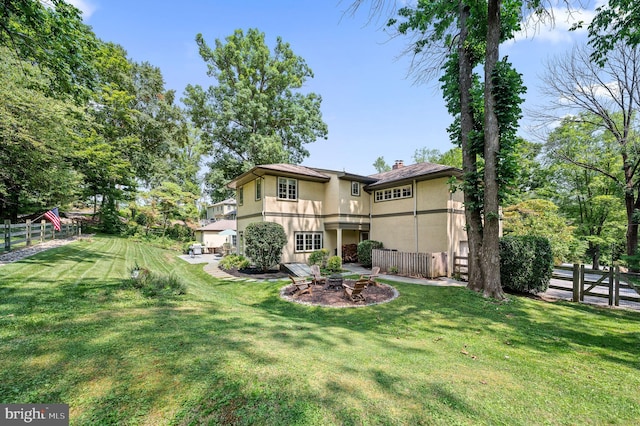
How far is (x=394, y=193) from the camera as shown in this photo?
17047 millimetres

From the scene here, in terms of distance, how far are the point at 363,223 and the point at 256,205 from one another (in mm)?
7492

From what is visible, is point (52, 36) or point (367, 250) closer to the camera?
point (52, 36)

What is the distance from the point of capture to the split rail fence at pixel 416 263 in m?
13.0

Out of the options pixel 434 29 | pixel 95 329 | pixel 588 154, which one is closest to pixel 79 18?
pixel 95 329

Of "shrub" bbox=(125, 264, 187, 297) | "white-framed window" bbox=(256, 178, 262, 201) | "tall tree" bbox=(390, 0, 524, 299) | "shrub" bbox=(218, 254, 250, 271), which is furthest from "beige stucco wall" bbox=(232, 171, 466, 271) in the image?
"shrub" bbox=(125, 264, 187, 297)

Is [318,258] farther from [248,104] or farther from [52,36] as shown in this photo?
[248,104]

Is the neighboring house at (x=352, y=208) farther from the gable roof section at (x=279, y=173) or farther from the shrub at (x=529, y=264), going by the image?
the shrub at (x=529, y=264)

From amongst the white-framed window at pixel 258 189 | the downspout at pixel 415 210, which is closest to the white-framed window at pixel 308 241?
the white-framed window at pixel 258 189

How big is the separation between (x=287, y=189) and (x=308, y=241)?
12.5 feet

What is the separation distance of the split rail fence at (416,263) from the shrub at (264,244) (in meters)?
6.11

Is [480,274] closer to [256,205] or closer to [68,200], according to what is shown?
[256,205]

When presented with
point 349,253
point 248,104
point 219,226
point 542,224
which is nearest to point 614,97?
point 542,224

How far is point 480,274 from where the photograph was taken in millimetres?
10250

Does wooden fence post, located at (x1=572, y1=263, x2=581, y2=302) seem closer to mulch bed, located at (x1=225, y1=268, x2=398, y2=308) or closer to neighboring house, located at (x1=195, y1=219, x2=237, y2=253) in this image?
mulch bed, located at (x1=225, y1=268, x2=398, y2=308)
